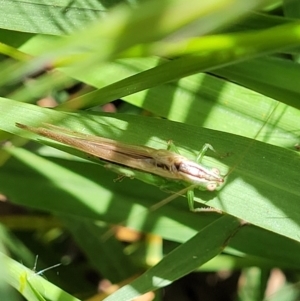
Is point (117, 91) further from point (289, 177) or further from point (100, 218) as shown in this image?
point (100, 218)

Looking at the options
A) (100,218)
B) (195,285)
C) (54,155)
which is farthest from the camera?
(195,285)

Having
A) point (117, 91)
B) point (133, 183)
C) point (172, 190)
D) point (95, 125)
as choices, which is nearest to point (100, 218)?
Answer: point (133, 183)

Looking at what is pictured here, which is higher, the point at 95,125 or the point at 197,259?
the point at 95,125

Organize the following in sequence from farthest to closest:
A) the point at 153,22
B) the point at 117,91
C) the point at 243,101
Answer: the point at 243,101 < the point at 117,91 < the point at 153,22

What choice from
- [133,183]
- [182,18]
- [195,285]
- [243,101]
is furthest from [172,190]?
[182,18]

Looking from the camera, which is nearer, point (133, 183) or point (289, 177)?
point (289, 177)

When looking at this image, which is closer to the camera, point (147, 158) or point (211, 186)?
point (211, 186)

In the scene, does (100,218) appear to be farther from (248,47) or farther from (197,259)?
(248,47)

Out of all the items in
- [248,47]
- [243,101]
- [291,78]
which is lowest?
[243,101]
